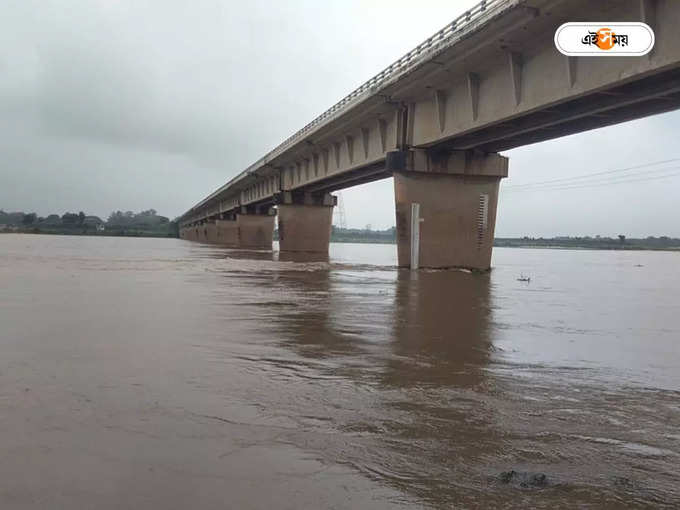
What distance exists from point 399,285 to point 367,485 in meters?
16.1

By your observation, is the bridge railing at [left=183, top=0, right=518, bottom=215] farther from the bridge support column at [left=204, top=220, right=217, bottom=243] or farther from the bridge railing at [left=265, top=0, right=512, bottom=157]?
the bridge support column at [left=204, top=220, right=217, bottom=243]

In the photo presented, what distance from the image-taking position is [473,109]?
73.0ft

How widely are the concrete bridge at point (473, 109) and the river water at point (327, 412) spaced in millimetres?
9520

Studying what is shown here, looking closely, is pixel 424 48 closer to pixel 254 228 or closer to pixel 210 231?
pixel 254 228

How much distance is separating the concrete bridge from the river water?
952 centimetres

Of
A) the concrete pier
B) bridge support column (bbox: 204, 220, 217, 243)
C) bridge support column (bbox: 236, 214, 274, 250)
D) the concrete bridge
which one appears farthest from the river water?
bridge support column (bbox: 204, 220, 217, 243)

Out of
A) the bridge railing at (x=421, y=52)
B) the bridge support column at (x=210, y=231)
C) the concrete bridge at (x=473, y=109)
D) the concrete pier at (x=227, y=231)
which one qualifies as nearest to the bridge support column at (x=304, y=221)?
the concrete bridge at (x=473, y=109)

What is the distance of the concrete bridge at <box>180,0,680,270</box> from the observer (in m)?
16.2

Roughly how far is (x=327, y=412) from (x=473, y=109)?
19.6 meters

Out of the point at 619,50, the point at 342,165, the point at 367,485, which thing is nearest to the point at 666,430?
the point at 367,485

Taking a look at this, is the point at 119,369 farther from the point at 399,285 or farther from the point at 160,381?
the point at 399,285

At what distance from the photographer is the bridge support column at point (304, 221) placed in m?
55.0

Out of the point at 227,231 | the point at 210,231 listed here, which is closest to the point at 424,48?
the point at 227,231

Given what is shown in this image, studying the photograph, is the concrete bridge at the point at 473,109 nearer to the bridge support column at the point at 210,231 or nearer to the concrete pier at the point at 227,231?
the concrete pier at the point at 227,231
